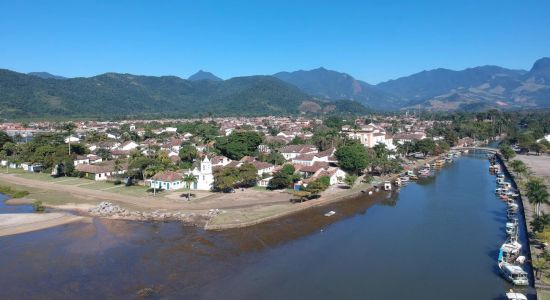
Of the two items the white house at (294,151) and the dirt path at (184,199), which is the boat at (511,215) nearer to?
the dirt path at (184,199)

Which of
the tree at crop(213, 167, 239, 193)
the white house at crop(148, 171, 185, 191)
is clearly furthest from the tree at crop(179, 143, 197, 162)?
the tree at crop(213, 167, 239, 193)

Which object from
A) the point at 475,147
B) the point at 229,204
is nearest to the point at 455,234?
Answer: the point at 229,204

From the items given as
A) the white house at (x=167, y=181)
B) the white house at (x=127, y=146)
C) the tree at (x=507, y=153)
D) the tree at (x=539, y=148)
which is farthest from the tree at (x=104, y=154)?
the tree at (x=539, y=148)

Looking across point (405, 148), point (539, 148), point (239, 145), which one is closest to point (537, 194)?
point (239, 145)

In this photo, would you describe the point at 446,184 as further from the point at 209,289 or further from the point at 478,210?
the point at 209,289

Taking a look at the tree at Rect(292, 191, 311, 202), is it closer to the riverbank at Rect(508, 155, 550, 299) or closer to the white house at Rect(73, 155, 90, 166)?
the riverbank at Rect(508, 155, 550, 299)

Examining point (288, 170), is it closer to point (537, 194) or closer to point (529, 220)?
point (529, 220)
